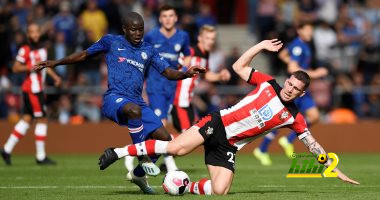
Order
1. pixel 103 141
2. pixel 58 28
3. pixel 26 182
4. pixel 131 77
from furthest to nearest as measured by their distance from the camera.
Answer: pixel 58 28 → pixel 103 141 → pixel 26 182 → pixel 131 77

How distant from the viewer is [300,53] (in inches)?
735

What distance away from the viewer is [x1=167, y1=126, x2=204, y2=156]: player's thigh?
11773 millimetres

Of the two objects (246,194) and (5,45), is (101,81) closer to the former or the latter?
(5,45)

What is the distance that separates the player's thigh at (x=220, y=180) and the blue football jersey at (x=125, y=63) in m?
1.53

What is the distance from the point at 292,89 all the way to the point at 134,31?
2.33 metres

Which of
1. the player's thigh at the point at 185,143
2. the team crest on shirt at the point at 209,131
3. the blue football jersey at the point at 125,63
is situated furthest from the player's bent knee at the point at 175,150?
the blue football jersey at the point at 125,63

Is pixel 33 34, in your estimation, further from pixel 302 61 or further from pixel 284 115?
pixel 284 115

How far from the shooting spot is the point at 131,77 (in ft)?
41.7

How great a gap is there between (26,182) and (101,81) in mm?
9644

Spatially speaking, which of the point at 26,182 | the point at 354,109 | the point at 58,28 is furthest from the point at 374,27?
the point at 26,182

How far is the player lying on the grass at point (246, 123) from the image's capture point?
1197 cm

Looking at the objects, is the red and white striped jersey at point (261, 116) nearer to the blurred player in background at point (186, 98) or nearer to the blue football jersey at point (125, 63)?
the blue football jersey at point (125, 63)

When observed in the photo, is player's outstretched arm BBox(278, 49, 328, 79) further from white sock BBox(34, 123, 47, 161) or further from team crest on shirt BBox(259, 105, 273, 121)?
team crest on shirt BBox(259, 105, 273, 121)

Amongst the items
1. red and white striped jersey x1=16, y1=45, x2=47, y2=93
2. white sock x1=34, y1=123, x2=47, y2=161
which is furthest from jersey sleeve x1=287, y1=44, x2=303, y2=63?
white sock x1=34, y1=123, x2=47, y2=161
